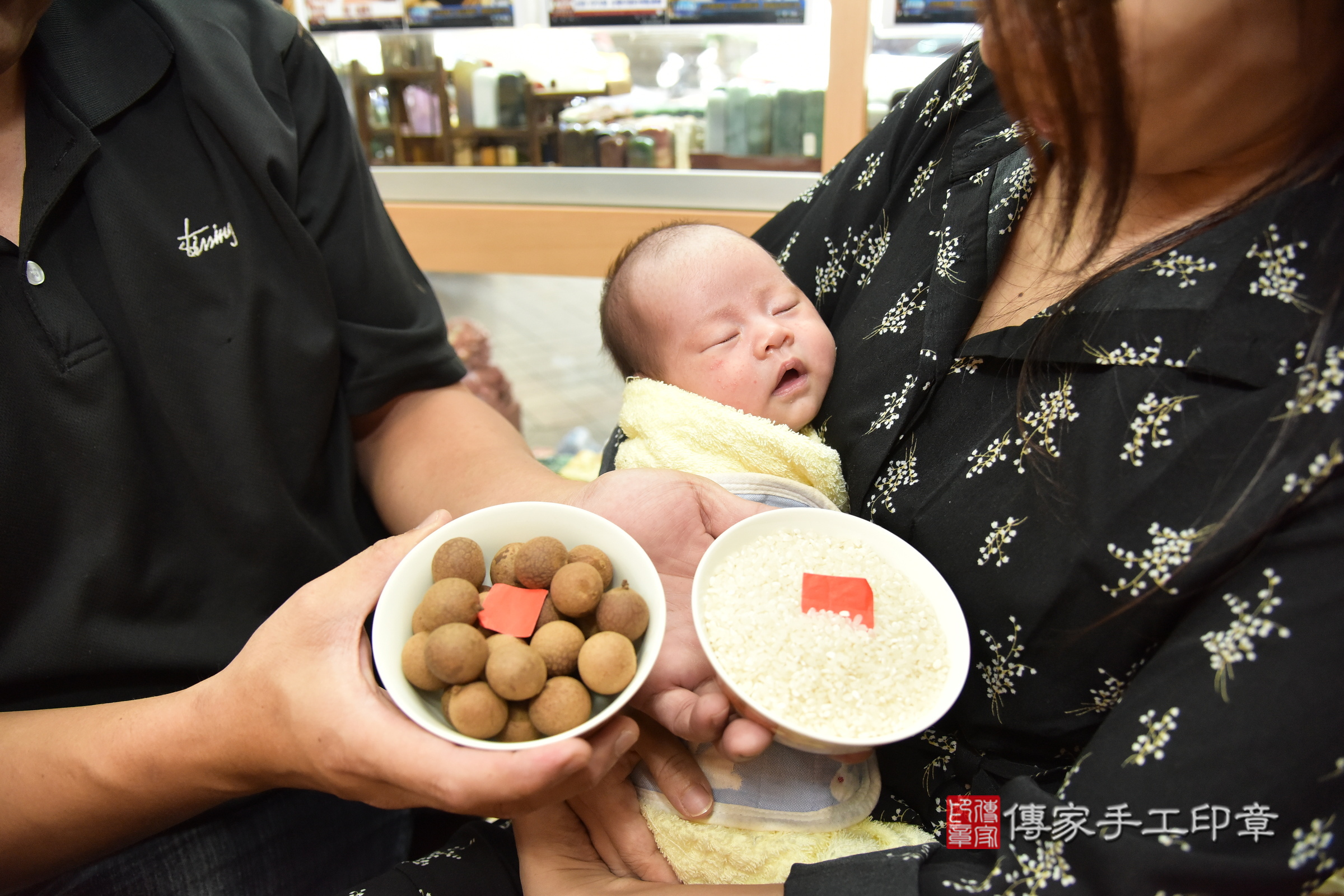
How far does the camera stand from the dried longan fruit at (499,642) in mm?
810

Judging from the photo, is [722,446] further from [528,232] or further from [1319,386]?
[528,232]

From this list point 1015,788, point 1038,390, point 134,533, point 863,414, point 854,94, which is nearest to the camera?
point 1015,788

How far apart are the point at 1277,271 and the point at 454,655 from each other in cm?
92

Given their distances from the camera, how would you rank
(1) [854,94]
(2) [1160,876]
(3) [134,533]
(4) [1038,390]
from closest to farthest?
(2) [1160,876] < (4) [1038,390] < (3) [134,533] < (1) [854,94]

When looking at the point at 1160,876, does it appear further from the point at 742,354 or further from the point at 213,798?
the point at 213,798

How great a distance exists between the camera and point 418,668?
805 millimetres

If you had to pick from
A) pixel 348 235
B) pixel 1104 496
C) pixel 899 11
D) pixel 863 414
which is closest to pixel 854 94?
pixel 899 11

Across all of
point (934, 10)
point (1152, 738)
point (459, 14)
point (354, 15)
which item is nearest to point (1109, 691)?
point (1152, 738)

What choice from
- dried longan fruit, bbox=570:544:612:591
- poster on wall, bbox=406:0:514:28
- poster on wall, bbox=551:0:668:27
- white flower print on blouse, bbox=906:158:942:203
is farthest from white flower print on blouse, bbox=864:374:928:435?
poster on wall, bbox=406:0:514:28

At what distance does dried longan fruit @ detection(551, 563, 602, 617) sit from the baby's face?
0.53m

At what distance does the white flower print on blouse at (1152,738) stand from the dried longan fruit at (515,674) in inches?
22.8

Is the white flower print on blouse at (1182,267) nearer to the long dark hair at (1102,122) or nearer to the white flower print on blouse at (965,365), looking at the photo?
the long dark hair at (1102,122)

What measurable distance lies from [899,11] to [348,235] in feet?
5.00

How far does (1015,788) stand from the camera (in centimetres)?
81
